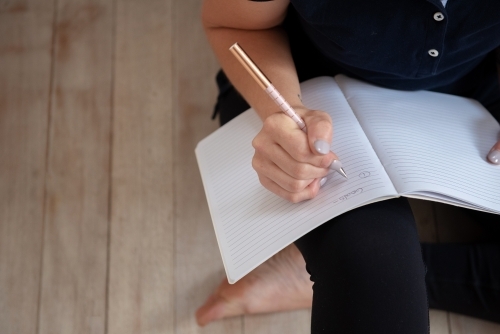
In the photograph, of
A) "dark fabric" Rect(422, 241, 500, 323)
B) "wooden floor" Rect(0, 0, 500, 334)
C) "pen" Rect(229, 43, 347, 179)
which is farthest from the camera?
"wooden floor" Rect(0, 0, 500, 334)

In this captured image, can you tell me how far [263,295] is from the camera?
3.00 ft

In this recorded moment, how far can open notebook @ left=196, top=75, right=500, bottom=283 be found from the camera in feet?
1.87

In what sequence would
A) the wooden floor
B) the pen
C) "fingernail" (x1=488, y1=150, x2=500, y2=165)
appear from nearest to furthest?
the pen, "fingernail" (x1=488, y1=150, x2=500, y2=165), the wooden floor

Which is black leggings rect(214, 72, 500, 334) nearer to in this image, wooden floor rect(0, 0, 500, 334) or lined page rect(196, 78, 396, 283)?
lined page rect(196, 78, 396, 283)

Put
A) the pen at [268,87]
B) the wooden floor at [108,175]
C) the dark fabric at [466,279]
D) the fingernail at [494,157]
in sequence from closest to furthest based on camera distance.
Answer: the pen at [268,87] → the fingernail at [494,157] → the dark fabric at [466,279] → the wooden floor at [108,175]

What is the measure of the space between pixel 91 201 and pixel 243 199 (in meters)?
0.54

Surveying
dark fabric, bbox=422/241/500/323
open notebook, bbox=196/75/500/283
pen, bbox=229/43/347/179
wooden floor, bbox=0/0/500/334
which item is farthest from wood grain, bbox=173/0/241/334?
pen, bbox=229/43/347/179

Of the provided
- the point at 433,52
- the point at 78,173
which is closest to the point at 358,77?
the point at 433,52

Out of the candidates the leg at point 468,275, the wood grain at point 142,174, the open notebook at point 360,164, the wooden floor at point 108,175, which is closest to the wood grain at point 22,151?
the wooden floor at point 108,175

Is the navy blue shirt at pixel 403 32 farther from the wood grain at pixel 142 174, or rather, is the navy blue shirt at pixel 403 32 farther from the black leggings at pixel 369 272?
the wood grain at pixel 142 174

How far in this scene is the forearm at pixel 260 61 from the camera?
67 cm

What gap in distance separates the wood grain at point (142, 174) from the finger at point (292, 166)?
53 centimetres

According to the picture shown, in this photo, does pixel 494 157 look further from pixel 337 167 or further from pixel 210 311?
pixel 210 311

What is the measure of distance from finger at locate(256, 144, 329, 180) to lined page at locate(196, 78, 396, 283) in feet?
0.15
